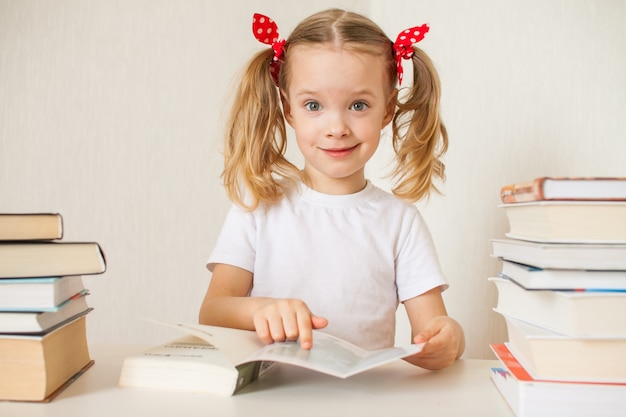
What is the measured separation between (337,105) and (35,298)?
628mm

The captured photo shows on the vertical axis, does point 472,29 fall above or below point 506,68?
above

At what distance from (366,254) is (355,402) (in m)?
0.56

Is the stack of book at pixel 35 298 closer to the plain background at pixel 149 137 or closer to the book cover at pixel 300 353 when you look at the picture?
the book cover at pixel 300 353

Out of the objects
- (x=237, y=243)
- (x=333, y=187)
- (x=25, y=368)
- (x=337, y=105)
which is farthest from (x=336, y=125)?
(x=25, y=368)

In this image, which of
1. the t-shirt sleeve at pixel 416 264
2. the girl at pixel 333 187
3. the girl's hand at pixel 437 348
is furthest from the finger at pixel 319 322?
the t-shirt sleeve at pixel 416 264

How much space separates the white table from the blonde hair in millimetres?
519

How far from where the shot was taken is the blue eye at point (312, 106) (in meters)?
1.12

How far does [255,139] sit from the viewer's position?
128cm

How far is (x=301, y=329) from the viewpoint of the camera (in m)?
0.74

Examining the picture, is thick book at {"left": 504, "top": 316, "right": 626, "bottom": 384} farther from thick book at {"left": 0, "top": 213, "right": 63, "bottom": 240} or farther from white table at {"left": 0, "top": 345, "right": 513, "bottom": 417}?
thick book at {"left": 0, "top": 213, "right": 63, "bottom": 240}

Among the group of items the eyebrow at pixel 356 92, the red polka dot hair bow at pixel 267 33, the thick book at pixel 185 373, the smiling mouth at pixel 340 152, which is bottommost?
the thick book at pixel 185 373

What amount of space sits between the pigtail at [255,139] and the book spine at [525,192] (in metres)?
0.59

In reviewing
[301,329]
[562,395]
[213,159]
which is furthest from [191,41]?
[562,395]

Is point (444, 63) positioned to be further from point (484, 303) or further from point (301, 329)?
point (301, 329)
